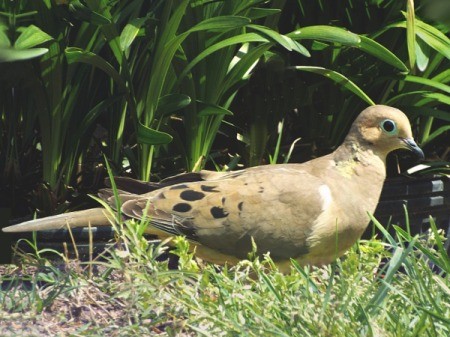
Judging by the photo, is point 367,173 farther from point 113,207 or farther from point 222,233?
point 113,207

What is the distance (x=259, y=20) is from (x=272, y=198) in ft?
4.11

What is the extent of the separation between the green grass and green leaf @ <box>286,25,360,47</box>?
1225 millimetres

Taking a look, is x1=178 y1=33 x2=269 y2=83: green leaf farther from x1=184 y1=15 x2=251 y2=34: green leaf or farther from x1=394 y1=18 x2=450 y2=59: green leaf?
x1=394 y1=18 x2=450 y2=59: green leaf

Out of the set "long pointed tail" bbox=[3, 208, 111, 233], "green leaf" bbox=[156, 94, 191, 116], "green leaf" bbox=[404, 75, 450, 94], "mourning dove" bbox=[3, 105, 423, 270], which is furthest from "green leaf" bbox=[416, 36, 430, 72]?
"long pointed tail" bbox=[3, 208, 111, 233]

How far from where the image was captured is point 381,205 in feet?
13.9

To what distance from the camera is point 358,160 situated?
353 centimetres

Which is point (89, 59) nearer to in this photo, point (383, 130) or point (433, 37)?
point (383, 130)

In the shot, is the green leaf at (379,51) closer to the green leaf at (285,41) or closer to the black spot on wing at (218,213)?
the green leaf at (285,41)

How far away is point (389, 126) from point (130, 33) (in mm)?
1061

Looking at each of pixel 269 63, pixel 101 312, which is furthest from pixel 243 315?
pixel 269 63

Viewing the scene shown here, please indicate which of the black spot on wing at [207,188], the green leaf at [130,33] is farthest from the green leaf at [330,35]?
the black spot on wing at [207,188]

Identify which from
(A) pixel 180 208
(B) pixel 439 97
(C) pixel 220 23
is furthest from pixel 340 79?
(A) pixel 180 208

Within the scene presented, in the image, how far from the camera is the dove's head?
3.53 meters

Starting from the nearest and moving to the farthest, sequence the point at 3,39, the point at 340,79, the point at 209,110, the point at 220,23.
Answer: the point at 3,39 < the point at 220,23 < the point at 209,110 < the point at 340,79
